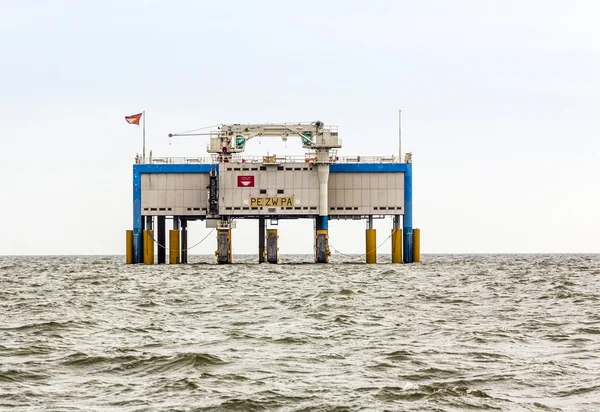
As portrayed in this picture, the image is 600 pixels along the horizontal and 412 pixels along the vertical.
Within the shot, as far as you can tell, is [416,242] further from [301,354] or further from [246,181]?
[301,354]

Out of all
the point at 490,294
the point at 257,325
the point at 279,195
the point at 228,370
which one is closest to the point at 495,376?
the point at 228,370

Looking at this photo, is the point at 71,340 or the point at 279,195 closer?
the point at 71,340

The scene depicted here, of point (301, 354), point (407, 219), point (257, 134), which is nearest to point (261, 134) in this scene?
point (257, 134)

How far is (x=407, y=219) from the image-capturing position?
88750mm

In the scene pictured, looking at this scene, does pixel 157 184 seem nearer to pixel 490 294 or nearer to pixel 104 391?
pixel 490 294

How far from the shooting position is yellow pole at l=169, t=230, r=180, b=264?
91000mm

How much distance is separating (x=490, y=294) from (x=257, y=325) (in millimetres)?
17555

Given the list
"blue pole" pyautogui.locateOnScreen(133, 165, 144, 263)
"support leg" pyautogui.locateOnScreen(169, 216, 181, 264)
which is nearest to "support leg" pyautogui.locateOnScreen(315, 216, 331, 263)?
"support leg" pyautogui.locateOnScreen(169, 216, 181, 264)

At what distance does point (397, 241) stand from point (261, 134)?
15.5 m

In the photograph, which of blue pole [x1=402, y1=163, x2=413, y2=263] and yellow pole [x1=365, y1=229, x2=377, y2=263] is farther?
yellow pole [x1=365, y1=229, x2=377, y2=263]

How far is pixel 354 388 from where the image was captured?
17609 mm

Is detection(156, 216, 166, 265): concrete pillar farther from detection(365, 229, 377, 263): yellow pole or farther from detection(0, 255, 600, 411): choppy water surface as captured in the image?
detection(0, 255, 600, 411): choppy water surface

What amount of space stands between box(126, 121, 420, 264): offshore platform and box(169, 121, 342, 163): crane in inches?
3.4

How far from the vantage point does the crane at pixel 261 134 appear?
86188mm
